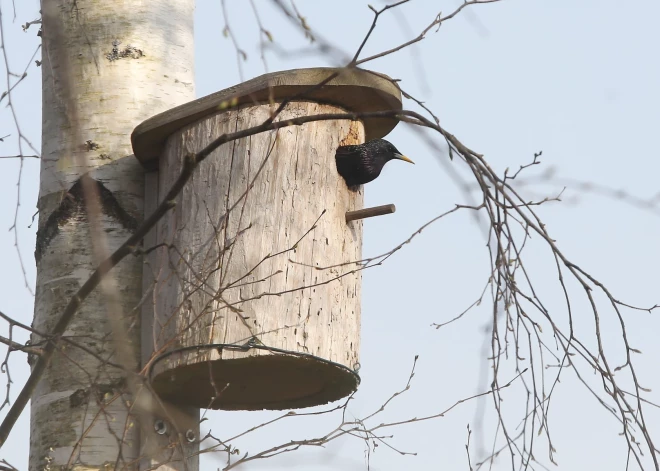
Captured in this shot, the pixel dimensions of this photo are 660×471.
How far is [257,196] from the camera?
3055 millimetres

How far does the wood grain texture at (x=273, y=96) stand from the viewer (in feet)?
10.1

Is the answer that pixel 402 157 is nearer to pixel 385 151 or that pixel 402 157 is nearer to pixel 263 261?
pixel 385 151

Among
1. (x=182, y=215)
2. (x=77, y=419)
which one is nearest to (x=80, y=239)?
(x=182, y=215)

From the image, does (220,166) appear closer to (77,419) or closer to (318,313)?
(318,313)

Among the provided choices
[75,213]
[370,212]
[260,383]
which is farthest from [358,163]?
[75,213]

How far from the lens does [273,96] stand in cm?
308

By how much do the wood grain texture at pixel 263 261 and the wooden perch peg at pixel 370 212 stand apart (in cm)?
3

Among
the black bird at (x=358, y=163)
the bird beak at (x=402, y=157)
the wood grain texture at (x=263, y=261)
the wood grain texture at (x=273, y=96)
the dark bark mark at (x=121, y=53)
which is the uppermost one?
the dark bark mark at (x=121, y=53)

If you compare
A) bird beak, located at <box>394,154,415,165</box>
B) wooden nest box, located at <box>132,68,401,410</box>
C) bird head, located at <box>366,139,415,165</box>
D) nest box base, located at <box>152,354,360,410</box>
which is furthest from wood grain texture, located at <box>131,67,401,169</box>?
nest box base, located at <box>152,354,360,410</box>

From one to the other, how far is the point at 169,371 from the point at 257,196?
56 cm

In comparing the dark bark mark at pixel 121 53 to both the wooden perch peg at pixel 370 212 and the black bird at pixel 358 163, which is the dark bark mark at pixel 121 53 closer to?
the black bird at pixel 358 163

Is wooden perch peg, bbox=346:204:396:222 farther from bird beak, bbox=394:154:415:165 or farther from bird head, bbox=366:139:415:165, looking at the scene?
bird beak, bbox=394:154:415:165

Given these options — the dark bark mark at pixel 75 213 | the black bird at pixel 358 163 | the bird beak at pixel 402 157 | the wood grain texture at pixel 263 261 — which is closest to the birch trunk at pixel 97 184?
the dark bark mark at pixel 75 213

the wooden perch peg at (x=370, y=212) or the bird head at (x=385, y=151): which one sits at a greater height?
the bird head at (x=385, y=151)
